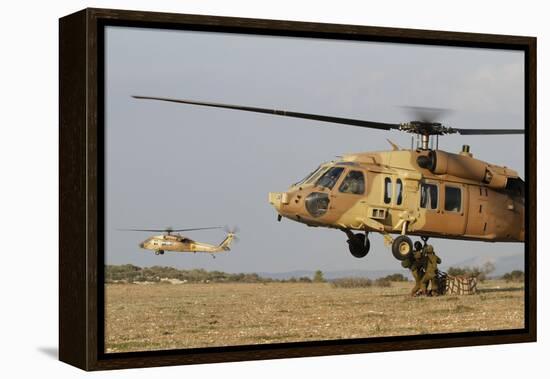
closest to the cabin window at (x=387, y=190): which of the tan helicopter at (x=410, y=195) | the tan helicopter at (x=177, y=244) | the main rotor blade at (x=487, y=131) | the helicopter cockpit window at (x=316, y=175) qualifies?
the tan helicopter at (x=410, y=195)

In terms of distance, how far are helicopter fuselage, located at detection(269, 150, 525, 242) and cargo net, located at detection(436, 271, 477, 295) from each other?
41 centimetres

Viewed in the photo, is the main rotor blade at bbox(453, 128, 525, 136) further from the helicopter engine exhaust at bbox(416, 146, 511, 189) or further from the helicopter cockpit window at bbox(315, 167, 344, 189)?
the helicopter cockpit window at bbox(315, 167, 344, 189)

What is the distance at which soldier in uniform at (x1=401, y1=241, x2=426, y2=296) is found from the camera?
47.9 ft

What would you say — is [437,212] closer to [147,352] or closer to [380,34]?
[380,34]

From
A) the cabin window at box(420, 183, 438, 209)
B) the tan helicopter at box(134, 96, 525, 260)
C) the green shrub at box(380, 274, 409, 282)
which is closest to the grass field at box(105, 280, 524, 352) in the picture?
the green shrub at box(380, 274, 409, 282)

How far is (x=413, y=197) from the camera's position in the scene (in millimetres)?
14617

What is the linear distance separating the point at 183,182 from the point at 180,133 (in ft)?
1.46

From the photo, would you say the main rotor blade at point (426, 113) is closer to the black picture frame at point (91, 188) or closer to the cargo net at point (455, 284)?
the black picture frame at point (91, 188)

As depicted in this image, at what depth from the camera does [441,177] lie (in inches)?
582

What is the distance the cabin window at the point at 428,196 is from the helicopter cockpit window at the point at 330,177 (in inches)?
38.2

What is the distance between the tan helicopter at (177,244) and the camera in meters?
12.9

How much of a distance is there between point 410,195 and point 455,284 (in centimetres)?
105

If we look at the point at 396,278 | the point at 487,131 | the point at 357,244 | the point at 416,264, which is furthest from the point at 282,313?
the point at 487,131

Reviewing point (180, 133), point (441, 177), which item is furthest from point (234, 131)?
point (441, 177)
